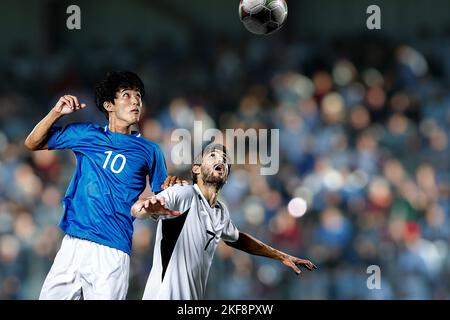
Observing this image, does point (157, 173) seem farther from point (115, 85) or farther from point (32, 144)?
point (32, 144)

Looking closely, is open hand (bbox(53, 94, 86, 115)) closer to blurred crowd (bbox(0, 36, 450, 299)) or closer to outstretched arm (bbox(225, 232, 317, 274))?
outstretched arm (bbox(225, 232, 317, 274))

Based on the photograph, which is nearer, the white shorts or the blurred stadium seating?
the white shorts

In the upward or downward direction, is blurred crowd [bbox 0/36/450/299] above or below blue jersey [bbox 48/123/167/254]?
above

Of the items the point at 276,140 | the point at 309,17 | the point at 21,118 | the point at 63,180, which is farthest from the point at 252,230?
the point at 309,17

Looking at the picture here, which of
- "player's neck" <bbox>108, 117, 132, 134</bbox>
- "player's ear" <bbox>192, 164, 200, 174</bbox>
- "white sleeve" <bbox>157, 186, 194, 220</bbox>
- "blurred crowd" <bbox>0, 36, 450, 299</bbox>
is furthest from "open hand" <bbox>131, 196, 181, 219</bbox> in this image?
"blurred crowd" <bbox>0, 36, 450, 299</bbox>

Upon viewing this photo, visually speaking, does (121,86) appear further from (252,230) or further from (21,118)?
(21,118)

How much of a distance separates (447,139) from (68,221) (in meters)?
7.82

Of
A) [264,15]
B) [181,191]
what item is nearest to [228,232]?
[181,191]

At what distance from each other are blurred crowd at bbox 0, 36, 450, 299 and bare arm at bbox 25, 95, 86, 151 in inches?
196

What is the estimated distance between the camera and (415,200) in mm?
11883

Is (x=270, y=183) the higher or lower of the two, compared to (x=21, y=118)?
lower

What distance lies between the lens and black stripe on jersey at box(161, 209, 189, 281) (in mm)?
5660

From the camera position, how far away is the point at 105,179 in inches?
232
